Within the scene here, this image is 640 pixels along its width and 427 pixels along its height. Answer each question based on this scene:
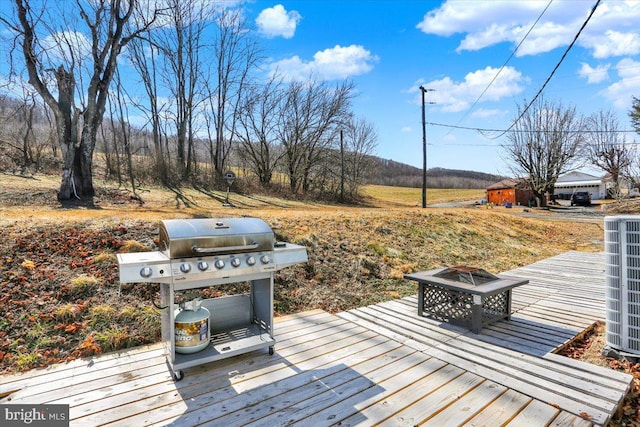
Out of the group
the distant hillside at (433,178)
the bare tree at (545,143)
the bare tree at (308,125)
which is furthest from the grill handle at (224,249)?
the distant hillside at (433,178)

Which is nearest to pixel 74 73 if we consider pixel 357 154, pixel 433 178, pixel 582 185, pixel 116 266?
pixel 116 266

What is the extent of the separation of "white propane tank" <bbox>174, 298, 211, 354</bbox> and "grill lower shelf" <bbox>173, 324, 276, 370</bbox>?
6 centimetres

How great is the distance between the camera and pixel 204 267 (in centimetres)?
220

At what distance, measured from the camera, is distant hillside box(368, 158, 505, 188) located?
52987mm

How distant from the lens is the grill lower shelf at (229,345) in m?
2.32

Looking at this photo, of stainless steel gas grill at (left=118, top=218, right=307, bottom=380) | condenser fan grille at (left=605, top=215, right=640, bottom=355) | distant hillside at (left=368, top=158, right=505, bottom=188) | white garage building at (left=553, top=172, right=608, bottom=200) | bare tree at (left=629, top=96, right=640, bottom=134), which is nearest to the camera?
stainless steel gas grill at (left=118, top=218, right=307, bottom=380)

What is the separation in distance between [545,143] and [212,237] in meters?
28.8

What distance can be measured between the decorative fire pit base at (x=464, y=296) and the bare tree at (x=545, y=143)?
2419 cm

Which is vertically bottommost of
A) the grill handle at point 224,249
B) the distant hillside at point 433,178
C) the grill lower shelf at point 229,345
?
the grill lower shelf at point 229,345

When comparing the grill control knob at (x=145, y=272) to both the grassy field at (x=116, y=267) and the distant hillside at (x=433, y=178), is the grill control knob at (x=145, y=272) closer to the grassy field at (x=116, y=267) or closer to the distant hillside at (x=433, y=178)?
the grassy field at (x=116, y=267)

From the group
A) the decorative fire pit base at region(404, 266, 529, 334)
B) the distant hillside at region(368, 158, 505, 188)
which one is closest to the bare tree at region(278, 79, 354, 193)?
the decorative fire pit base at region(404, 266, 529, 334)

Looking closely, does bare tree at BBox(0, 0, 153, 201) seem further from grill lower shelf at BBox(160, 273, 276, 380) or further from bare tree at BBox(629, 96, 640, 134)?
bare tree at BBox(629, 96, 640, 134)

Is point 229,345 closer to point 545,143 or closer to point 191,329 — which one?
point 191,329

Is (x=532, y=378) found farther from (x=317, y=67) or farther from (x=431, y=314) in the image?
(x=317, y=67)
